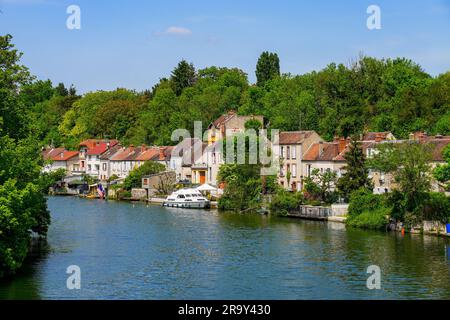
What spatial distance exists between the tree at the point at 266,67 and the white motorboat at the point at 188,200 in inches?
1769

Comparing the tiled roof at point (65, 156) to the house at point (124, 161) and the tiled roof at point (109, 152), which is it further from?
the house at point (124, 161)

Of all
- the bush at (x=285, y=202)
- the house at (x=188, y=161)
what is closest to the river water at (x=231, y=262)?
the bush at (x=285, y=202)

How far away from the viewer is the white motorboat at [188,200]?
7631 cm

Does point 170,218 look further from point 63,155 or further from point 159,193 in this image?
point 63,155

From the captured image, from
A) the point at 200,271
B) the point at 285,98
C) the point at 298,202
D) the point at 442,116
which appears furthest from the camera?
the point at 285,98

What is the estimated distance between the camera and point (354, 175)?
197 feet

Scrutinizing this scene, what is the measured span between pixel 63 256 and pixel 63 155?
82958 mm

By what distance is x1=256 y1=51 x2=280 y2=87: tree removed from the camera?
120250 millimetres

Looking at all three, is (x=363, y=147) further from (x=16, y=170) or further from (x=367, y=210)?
(x=16, y=170)

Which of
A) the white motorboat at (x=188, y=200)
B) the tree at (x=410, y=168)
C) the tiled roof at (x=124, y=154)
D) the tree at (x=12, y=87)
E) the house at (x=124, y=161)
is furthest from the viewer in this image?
the tiled roof at (x=124, y=154)

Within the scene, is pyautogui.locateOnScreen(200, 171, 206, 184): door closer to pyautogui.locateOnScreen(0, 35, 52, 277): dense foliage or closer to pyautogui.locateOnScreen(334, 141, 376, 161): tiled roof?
pyautogui.locateOnScreen(334, 141, 376, 161): tiled roof

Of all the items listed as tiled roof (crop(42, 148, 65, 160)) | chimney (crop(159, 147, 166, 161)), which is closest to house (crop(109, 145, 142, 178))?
chimney (crop(159, 147, 166, 161))
